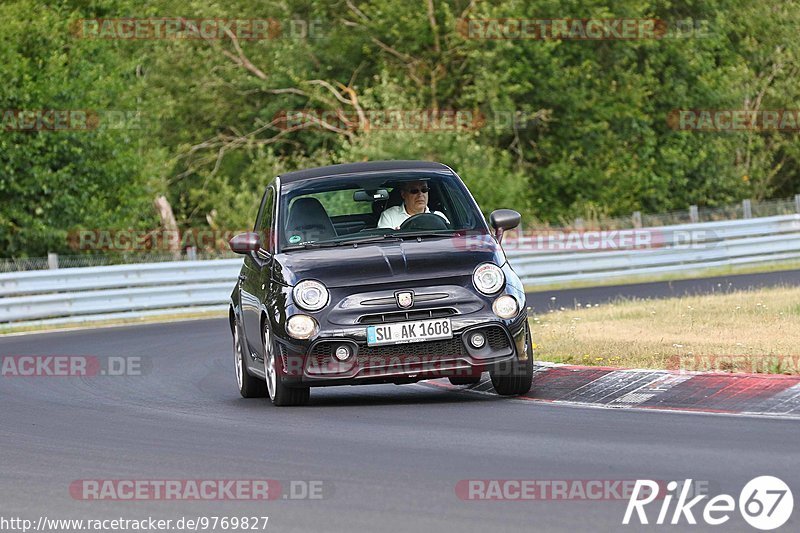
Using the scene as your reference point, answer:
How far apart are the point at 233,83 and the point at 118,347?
26.2 m

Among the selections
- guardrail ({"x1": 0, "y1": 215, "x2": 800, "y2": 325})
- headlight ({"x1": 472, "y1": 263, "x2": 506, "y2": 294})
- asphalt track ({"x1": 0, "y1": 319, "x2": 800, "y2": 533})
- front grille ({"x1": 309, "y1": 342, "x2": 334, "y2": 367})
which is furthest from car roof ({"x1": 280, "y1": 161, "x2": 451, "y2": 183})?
guardrail ({"x1": 0, "y1": 215, "x2": 800, "y2": 325})

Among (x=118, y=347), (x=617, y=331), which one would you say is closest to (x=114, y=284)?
(x=118, y=347)

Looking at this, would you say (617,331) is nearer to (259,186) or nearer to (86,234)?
(86,234)

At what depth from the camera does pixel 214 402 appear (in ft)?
42.3

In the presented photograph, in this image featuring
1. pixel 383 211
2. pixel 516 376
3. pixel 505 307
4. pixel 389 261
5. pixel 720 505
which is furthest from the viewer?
pixel 383 211

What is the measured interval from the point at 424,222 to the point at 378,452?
3664 mm

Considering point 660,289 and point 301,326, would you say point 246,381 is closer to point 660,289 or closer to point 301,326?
point 301,326

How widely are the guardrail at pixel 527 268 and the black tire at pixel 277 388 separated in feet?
48.5

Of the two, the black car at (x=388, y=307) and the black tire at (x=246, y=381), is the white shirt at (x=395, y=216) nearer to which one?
the black car at (x=388, y=307)

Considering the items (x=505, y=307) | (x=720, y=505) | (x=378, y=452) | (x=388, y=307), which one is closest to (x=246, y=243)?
(x=388, y=307)

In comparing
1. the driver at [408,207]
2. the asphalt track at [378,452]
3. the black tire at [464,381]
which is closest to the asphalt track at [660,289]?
the black tire at [464,381]

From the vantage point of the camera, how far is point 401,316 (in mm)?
11156

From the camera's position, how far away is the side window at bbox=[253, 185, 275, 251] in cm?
1277
